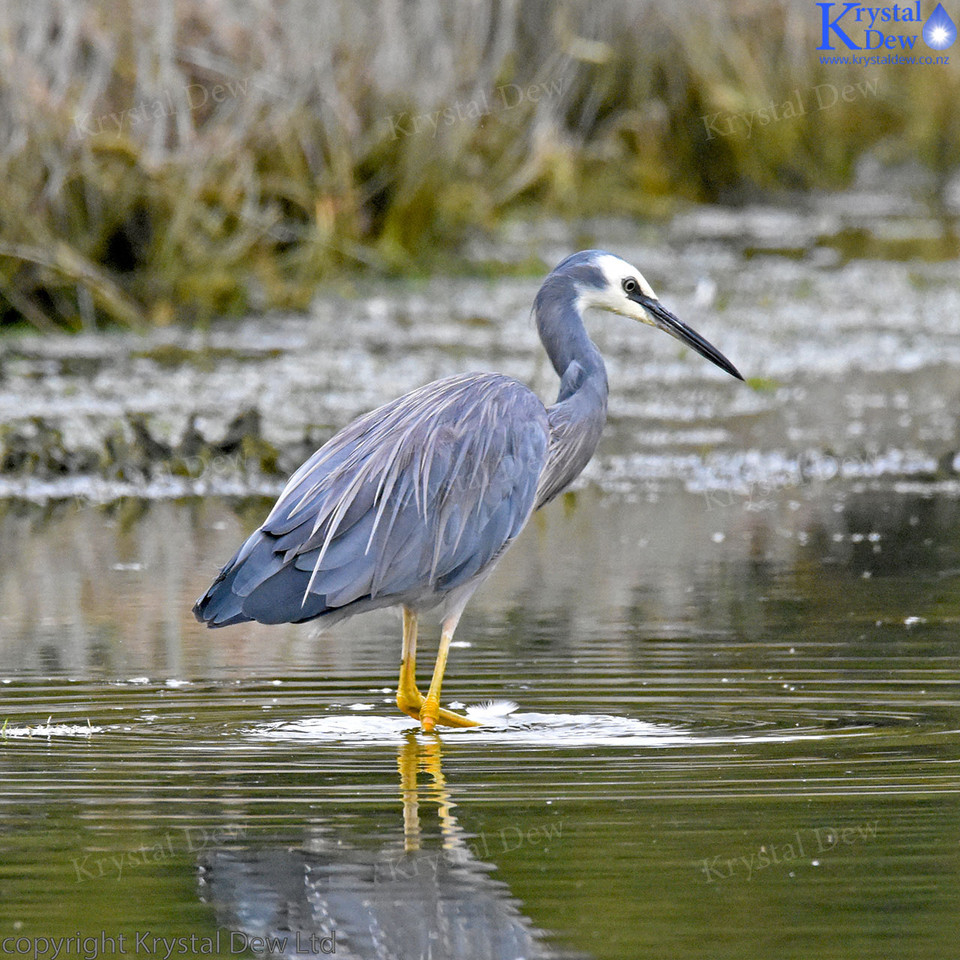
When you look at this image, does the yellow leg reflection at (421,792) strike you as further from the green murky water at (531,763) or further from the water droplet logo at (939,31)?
the water droplet logo at (939,31)

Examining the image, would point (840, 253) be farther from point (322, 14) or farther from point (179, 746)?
point (179, 746)

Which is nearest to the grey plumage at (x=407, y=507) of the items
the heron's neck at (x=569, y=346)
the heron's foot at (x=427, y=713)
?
the heron's neck at (x=569, y=346)

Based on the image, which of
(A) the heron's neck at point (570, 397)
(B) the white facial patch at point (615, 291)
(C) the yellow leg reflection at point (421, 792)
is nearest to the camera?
(C) the yellow leg reflection at point (421, 792)

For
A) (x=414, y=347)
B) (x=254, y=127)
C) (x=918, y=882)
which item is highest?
(x=254, y=127)

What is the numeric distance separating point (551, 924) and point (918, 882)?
30.0 inches

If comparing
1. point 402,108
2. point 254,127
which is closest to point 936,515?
point 254,127

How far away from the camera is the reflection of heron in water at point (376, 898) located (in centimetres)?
395

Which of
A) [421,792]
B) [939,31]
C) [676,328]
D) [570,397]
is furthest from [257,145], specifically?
[939,31]

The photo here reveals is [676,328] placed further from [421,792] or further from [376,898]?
[376,898]

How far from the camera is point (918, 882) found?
4270mm

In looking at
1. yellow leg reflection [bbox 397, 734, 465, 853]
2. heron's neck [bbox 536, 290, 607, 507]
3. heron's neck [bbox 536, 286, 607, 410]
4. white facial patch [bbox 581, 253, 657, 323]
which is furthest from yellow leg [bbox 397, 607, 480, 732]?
white facial patch [bbox 581, 253, 657, 323]

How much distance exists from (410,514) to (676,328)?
4.77 feet

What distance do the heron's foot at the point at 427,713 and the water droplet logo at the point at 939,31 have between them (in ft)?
75.0

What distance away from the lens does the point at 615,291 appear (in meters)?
7.21
